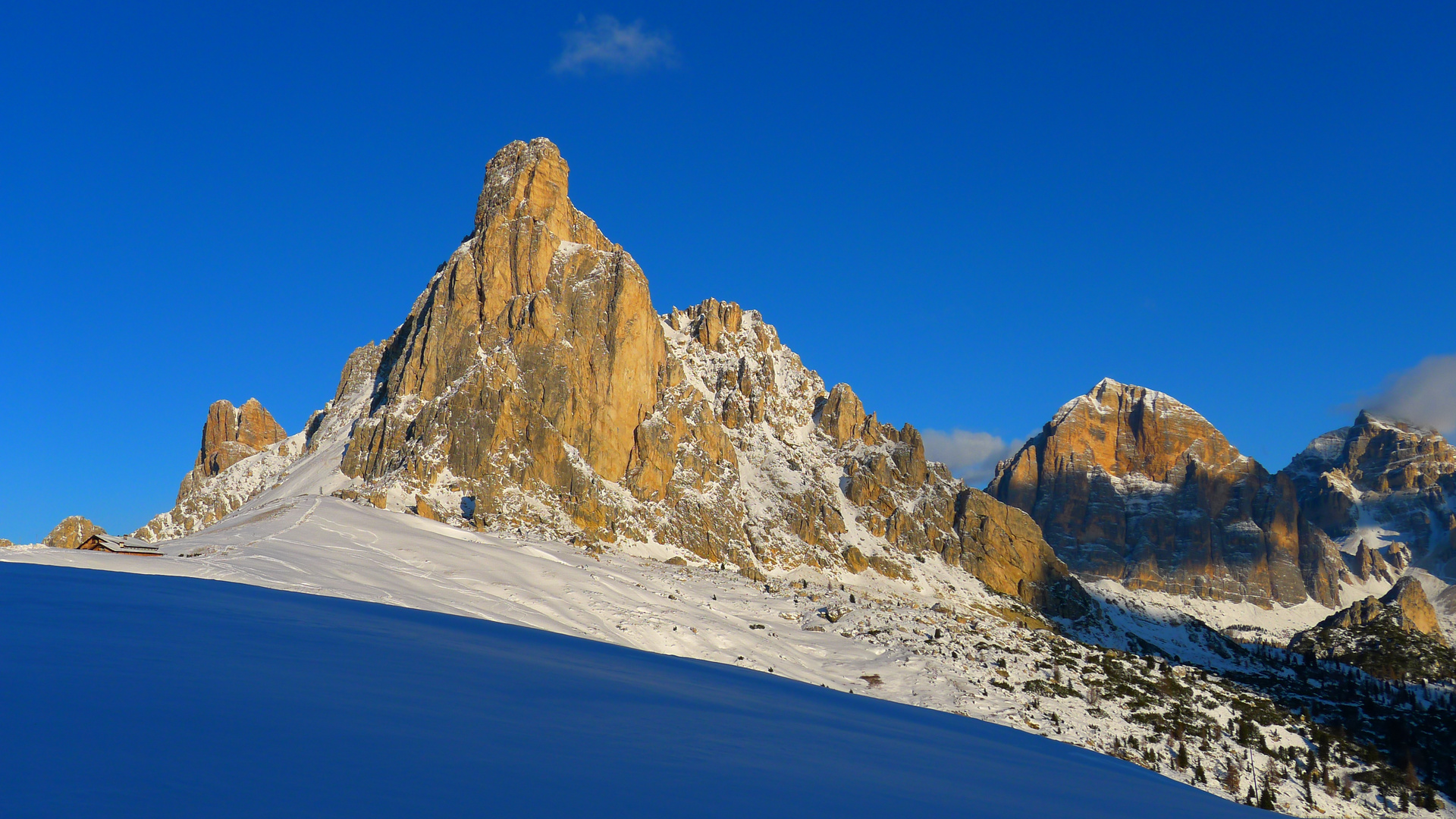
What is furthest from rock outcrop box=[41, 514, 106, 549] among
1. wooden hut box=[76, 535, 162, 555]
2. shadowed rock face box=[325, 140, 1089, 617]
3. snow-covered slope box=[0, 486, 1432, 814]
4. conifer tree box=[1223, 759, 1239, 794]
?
conifer tree box=[1223, 759, 1239, 794]

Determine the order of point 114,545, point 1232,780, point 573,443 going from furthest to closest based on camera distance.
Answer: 1. point 573,443
2. point 1232,780
3. point 114,545

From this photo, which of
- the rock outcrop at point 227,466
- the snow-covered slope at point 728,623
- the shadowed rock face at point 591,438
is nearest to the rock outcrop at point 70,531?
the rock outcrop at point 227,466

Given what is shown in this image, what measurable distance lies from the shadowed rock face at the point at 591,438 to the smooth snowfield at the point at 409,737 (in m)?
93.6

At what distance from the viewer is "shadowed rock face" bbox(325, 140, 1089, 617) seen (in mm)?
128125

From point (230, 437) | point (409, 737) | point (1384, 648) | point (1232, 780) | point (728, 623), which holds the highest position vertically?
point (230, 437)

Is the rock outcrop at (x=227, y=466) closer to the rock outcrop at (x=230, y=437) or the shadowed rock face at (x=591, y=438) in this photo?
the rock outcrop at (x=230, y=437)

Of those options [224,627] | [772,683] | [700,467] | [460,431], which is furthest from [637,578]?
[700,467]

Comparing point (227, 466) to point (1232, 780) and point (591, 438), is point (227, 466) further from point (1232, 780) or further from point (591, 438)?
point (1232, 780)

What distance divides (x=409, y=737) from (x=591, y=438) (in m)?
133

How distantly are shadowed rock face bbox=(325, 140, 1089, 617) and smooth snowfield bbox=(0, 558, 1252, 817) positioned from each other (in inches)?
3685

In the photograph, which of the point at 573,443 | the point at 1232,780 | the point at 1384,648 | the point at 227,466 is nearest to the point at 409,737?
the point at 1232,780

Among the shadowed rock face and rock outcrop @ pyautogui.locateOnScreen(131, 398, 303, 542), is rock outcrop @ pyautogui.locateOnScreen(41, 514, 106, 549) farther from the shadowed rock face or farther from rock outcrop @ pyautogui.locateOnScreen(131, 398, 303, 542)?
the shadowed rock face

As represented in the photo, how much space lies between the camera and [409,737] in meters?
9.32

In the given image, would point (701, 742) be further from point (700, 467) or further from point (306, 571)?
point (700, 467)
